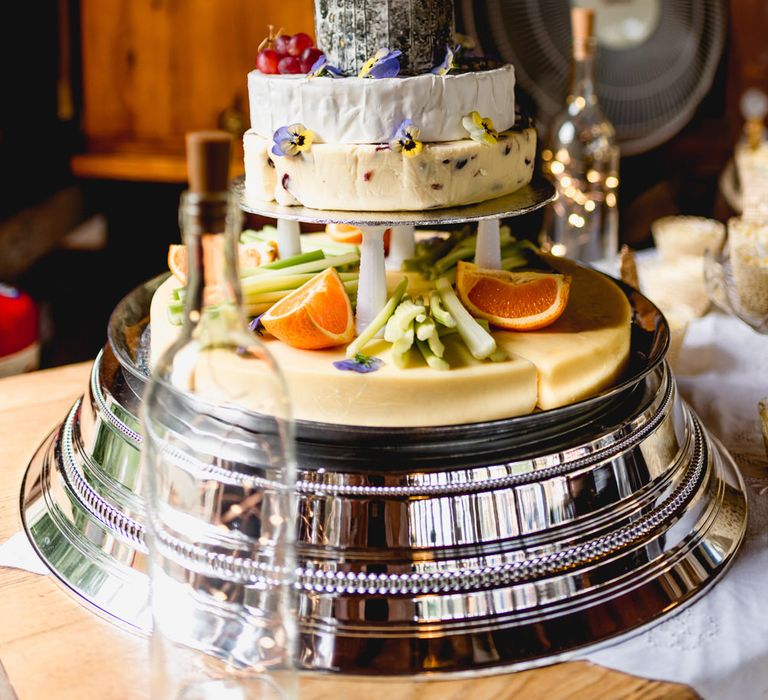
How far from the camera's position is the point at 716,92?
4.70 meters

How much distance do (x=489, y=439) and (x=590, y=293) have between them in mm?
456

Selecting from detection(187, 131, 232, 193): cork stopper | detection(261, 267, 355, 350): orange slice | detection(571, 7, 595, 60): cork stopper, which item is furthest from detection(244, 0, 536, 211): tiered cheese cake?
detection(571, 7, 595, 60): cork stopper

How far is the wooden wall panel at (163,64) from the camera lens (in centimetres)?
419

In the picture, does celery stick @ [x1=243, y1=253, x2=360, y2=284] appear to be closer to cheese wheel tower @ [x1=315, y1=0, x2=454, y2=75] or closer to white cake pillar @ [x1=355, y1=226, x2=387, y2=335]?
white cake pillar @ [x1=355, y1=226, x2=387, y2=335]

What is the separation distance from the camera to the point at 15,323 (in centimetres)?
229

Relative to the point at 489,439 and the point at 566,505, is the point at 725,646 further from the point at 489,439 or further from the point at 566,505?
the point at 489,439

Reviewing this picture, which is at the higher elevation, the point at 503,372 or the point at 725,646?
the point at 503,372

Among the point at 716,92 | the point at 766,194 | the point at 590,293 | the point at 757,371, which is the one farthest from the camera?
the point at 716,92

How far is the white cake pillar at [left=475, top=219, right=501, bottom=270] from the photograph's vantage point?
1605 millimetres

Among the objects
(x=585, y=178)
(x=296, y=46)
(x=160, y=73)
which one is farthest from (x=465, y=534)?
(x=160, y=73)

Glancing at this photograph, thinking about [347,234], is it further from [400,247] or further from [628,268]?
[628,268]

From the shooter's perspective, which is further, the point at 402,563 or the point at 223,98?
the point at 223,98

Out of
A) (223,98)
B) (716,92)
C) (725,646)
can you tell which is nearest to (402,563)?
(725,646)

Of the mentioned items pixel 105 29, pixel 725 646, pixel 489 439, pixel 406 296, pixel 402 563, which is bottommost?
pixel 725 646
